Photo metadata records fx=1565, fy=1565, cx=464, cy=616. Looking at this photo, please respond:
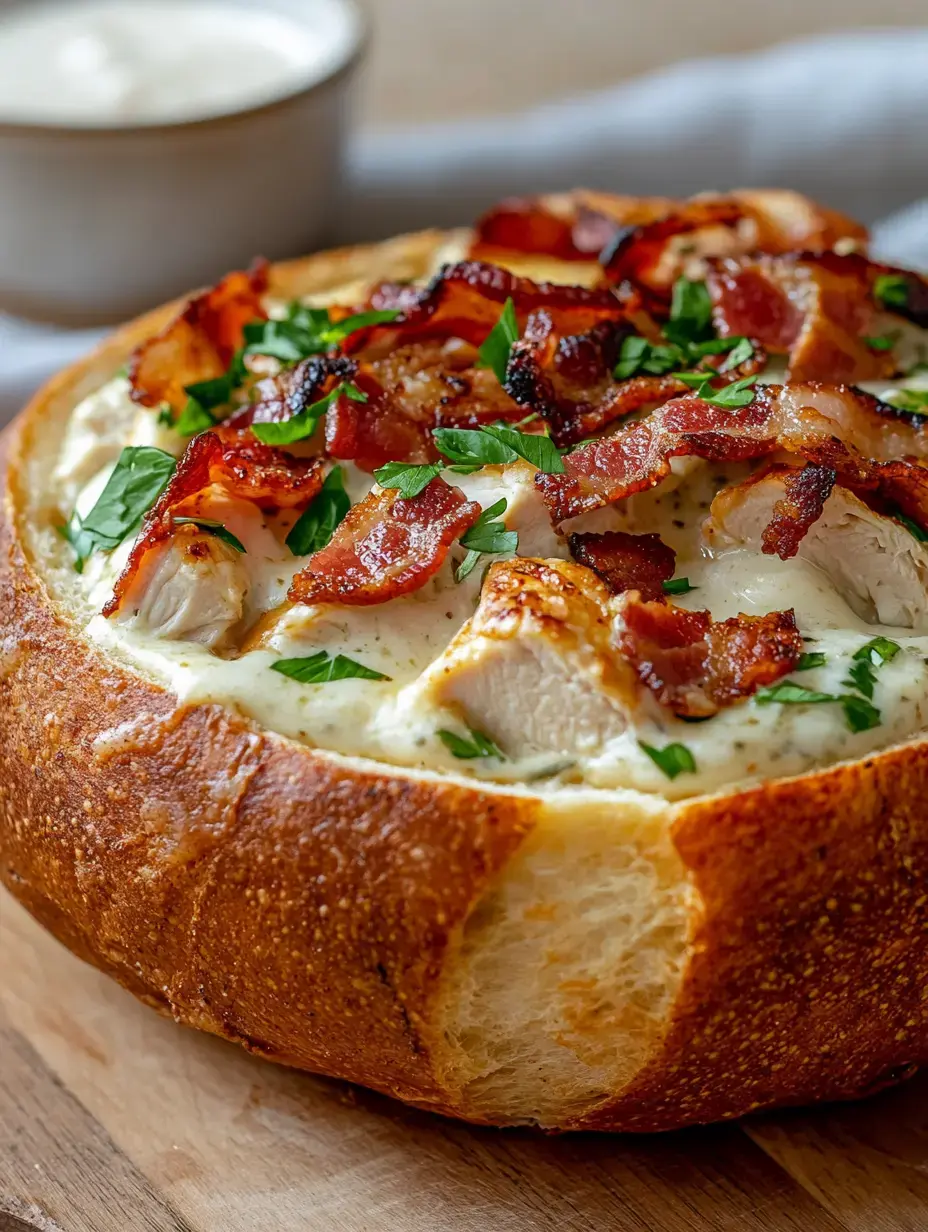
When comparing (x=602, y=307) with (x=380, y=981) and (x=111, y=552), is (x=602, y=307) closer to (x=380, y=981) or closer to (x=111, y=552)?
(x=111, y=552)

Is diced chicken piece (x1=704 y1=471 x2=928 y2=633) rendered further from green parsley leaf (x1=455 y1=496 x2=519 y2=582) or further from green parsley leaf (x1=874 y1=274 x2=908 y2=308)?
green parsley leaf (x1=874 y1=274 x2=908 y2=308)

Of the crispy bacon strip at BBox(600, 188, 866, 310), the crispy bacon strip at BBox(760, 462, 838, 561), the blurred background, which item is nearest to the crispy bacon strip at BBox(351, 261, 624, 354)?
the crispy bacon strip at BBox(600, 188, 866, 310)

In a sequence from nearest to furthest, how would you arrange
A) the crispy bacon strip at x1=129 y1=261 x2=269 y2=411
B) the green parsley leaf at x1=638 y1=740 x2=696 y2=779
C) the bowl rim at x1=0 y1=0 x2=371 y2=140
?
the green parsley leaf at x1=638 y1=740 x2=696 y2=779, the crispy bacon strip at x1=129 y1=261 x2=269 y2=411, the bowl rim at x1=0 y1=0 x2=371 y2=140

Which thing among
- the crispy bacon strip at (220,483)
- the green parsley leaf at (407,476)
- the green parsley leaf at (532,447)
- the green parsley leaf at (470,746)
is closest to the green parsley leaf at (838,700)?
the green parsley leaf at (470,746)

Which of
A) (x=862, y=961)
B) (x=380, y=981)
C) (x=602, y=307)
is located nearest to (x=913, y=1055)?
(x=862, y=961)

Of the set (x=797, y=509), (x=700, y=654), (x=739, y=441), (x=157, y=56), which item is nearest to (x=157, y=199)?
(x=157, y=56)

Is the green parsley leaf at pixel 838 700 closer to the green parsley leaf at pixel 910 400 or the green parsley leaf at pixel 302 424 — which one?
the green parsley leaf at pixel 910 400

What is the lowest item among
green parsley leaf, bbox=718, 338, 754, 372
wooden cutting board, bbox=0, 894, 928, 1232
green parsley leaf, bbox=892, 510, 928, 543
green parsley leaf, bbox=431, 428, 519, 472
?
wooden cutting board, bbox=0, 894, 928, 1232

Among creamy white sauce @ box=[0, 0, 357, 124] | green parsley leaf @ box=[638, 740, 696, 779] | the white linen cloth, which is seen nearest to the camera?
green parsley leaf @ box=[638, 740, 696, 779]
